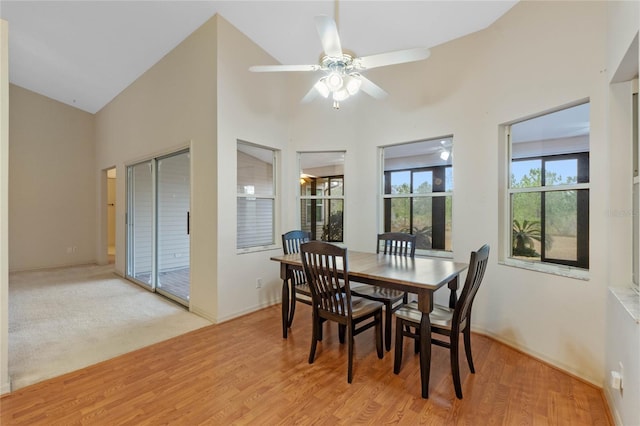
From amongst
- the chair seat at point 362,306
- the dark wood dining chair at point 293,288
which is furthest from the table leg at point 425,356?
the dark wood dining chair at point 293,288

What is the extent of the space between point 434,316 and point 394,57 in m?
1.89

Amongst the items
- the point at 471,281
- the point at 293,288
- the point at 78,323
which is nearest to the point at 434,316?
the point at 471,281

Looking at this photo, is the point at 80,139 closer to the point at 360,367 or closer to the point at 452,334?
the point at 360,367

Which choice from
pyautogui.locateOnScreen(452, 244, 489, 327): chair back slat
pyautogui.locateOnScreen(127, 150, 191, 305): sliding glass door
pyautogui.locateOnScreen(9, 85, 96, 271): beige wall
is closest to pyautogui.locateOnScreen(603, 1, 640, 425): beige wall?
Answer: pyautogui.locateOnScreen(452, 244, 489, 327): chair back slat

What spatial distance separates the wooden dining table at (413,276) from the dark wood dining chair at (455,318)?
0.16 metres

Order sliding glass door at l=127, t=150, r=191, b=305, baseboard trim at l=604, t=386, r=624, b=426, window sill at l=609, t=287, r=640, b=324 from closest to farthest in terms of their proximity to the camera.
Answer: window sill at l=609, t=287, r=640, b=324 → baseboard trim at l=604, t=386, r=624, b=426 → sliding glass door at l=127, t=150, r=191, b=305

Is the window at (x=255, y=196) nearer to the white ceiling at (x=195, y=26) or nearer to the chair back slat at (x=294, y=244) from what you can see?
the chair back slat at (x=294, y=244)

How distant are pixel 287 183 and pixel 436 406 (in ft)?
9.83

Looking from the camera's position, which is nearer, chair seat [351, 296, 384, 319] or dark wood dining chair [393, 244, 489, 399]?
dark wood dining chair [393, 244, 489, 399]

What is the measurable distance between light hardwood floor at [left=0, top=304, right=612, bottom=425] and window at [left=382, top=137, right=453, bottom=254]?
1.31 m

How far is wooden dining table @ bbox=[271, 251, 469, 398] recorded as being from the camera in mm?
1909

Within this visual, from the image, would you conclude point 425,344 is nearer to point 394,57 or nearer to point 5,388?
point 394,57

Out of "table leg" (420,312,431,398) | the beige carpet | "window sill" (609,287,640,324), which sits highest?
"window sill" (609,287,640,324)

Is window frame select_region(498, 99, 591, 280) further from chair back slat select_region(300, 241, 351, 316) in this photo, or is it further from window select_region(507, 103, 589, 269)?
chair back slat select_region(300, 241, 351, 316)
